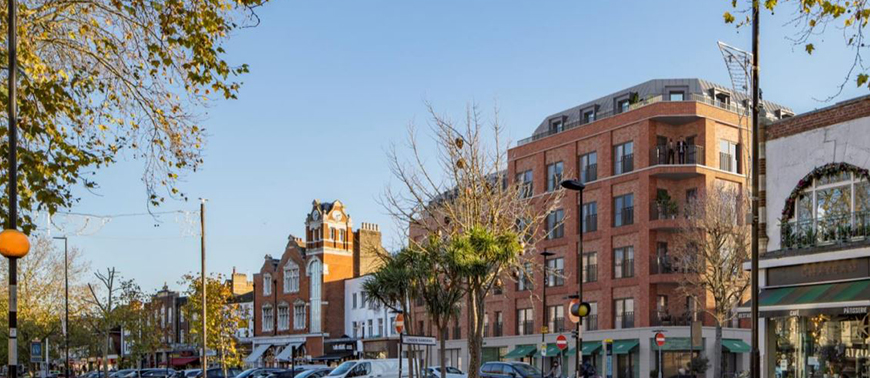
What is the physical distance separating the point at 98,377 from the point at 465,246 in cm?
5208

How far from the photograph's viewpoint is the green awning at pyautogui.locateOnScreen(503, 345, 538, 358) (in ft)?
210

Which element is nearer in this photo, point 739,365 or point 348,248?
point 739,365

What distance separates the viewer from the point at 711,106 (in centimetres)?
5688

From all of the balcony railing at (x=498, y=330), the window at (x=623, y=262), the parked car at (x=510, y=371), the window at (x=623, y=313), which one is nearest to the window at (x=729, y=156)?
the window at (x=623, y=262)

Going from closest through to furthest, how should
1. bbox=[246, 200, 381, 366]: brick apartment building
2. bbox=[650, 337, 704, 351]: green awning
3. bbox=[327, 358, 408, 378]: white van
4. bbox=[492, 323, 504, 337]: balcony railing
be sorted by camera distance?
bbox=[327, 358, 408, 378]: white van
bbox=[650, 337, 704, 351]: green awning
bbox=[492, 323, 504, 337]: balcony railing
bbox=[246, 200, 381, 366]: brick apartment building

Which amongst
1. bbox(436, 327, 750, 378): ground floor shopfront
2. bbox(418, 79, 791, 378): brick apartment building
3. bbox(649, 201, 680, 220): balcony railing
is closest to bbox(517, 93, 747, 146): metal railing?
bbox(418, 79, 791, 378): brick apartment building

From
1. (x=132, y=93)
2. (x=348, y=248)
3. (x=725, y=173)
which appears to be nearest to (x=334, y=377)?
(x=132, y=93)

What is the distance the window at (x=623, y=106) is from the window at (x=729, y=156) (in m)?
5.97

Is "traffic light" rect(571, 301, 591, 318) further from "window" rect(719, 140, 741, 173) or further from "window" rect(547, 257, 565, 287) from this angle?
"window" rect(547, 257, 565, 287)

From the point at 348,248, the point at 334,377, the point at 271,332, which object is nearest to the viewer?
the point at 334,377

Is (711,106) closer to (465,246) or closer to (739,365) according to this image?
(739,365)

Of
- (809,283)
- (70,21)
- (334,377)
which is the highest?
(70,21)

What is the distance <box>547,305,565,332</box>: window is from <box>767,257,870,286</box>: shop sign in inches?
1339

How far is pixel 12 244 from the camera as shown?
12.6 m
